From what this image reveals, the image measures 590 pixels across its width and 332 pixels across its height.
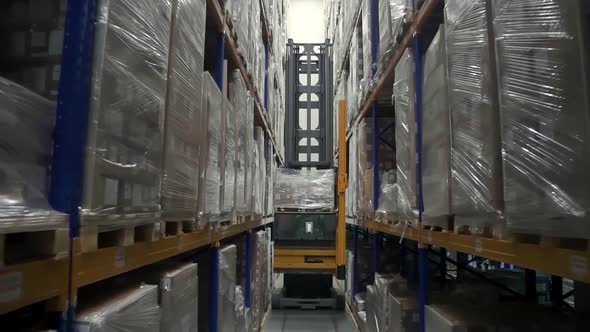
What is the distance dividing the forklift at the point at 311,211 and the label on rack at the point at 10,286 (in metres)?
5.04

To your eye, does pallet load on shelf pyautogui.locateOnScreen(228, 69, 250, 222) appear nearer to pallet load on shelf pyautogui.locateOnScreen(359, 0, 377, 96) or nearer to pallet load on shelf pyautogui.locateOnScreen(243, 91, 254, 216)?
pallet load on shelf pyautogui.locateOnScreen(243, 91, 254, 216)

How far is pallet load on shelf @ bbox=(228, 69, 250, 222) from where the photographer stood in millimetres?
4242

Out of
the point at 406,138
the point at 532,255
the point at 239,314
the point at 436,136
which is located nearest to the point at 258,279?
the point at 239,314

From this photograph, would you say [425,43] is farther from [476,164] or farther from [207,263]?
[207,263]

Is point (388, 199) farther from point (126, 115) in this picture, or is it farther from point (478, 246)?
point (126, 115)

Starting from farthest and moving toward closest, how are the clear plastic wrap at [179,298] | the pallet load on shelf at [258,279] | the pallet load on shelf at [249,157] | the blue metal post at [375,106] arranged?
the pallet load on shelf at [258,279]
the blue metal post at [375,106]
the pallet load on shelf at [249,157]
the clear plastic wrap at [179,298]

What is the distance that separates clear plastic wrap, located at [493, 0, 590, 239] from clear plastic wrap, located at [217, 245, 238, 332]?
243cm

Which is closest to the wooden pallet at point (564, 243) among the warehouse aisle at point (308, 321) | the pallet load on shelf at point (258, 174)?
the pallet load on shelf at point (258, 174)

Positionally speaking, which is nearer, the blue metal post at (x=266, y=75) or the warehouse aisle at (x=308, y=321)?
the warehouse aisle at (x=308, y=321)

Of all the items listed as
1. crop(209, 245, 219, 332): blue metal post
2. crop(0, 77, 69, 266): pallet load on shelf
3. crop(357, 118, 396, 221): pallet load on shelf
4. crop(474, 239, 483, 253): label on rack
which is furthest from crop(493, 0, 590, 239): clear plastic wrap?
crop(357, 118, 396, 221): pallet load on shelf

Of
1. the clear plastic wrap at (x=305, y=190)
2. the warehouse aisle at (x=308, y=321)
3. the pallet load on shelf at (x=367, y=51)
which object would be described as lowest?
the warehouse aisle at (x=308, y=321)

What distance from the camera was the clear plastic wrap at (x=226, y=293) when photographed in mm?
3631

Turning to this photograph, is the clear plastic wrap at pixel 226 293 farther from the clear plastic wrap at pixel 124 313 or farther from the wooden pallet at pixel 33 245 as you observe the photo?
the wooden pallet at pixel 33 245

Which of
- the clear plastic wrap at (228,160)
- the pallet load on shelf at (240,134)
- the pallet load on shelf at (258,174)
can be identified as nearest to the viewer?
the clear plastic wrap at (228,160)
